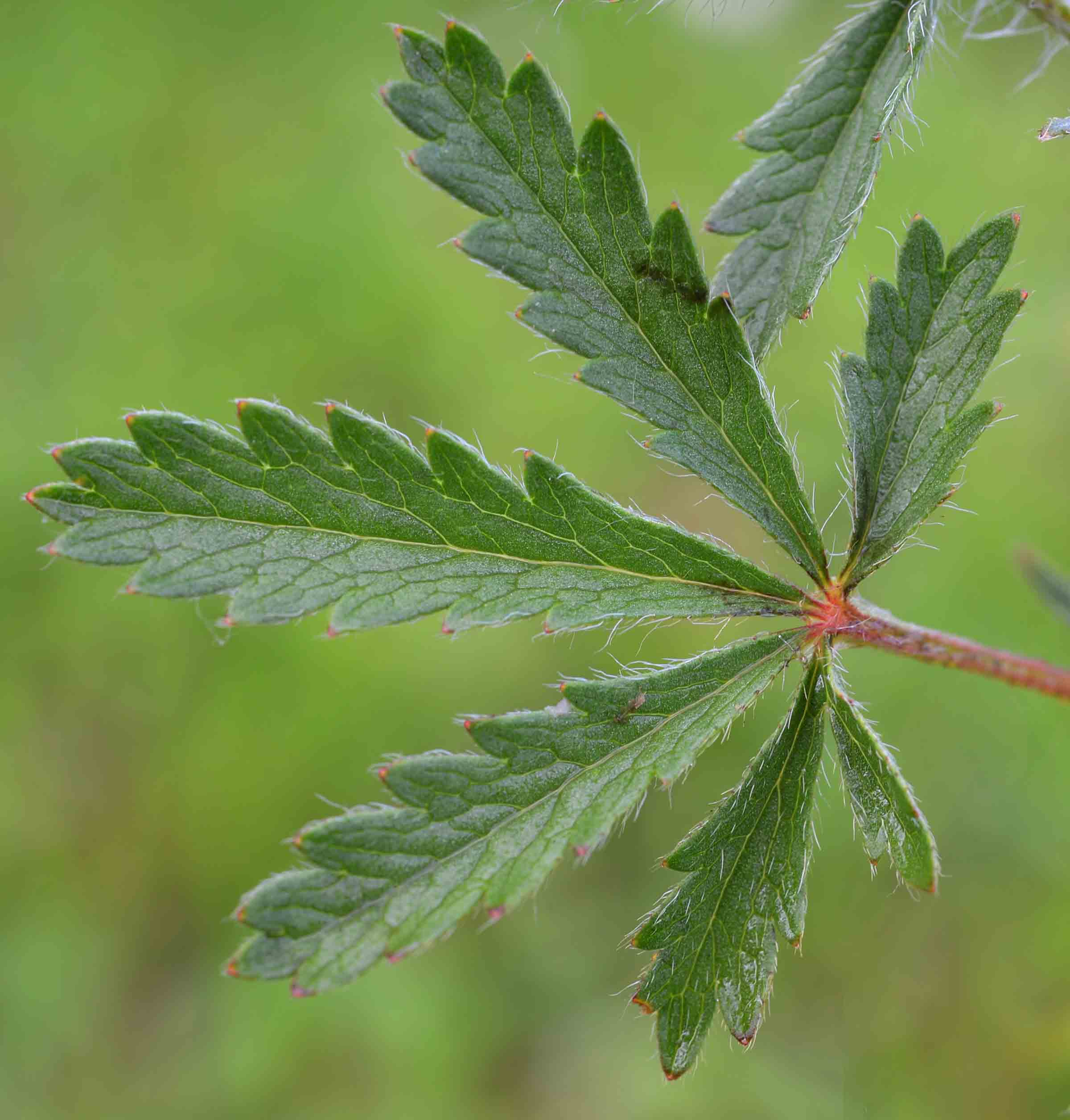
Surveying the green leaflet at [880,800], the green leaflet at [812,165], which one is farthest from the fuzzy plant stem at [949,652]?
the green leaflet at [812,165]

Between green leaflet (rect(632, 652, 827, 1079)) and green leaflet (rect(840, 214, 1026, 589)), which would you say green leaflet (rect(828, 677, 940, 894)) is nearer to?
green leaflet (rect(632, 652, 827, 1079))

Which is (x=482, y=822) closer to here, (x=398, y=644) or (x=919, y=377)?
(x=919, y=377)

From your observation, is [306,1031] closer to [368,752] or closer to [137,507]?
[368,752]

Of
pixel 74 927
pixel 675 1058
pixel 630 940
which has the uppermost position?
pixel 630 940

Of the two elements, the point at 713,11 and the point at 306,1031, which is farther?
the point at 306,1031

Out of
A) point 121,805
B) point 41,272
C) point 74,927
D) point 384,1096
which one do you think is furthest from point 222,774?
point 41,272

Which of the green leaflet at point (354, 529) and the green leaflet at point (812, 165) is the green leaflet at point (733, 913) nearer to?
the green leaflet at point (354, 529)

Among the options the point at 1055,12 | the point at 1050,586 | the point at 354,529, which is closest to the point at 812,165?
the point at 1055,12
